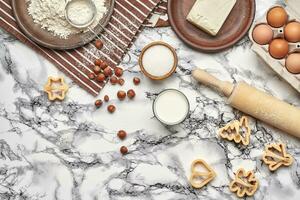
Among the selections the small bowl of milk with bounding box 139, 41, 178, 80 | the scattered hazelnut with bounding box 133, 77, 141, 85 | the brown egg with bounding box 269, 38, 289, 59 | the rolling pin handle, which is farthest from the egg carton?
the scattered hazelnut with bounding box 133, 77, 141, 85

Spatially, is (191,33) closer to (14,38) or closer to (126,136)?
(126,136)

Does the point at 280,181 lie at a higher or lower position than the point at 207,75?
lower

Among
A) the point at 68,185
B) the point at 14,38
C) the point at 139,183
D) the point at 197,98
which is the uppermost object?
the point at 197,98

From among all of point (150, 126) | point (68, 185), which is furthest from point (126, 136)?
point (68, 185)

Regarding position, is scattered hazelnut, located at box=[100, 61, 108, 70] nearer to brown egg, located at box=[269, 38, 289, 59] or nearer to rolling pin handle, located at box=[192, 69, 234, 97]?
rolling pin handle, located at box=[192, 69, 234, 97]

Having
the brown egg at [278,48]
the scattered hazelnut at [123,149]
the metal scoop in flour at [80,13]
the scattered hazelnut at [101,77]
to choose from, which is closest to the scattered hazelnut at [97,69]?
the scattered hazelnut at [101,77]

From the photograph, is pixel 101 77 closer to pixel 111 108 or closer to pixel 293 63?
pixel 111 108
